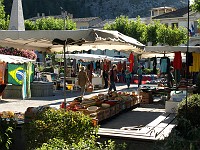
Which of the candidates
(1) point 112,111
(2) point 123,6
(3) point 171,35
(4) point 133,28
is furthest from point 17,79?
(2) point 123,6

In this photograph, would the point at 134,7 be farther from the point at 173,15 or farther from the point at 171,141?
the point at 171,141

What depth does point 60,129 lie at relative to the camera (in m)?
6.34

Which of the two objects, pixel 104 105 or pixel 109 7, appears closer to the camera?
pixel 104 105

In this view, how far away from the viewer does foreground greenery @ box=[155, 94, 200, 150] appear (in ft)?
18.1

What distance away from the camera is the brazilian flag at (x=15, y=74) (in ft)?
57.7

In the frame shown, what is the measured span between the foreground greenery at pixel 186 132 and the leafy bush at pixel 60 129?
131 cm

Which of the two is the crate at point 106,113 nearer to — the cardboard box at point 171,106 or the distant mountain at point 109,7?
the cardboard box at point 171,106

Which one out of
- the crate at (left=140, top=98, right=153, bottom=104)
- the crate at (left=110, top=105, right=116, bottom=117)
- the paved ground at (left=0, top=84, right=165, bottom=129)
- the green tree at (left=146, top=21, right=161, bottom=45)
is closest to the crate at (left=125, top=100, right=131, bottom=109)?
the paved ground at (left=0, top=84, right=165, bottom=129)

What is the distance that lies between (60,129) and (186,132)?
86.6 inches

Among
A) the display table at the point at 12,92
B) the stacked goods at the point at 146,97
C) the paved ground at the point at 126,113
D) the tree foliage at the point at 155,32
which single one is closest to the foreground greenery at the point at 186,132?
the paved ground at the point at 126,113

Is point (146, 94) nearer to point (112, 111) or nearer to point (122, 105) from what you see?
point (122, 105)

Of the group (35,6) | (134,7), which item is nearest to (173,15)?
(35,6)

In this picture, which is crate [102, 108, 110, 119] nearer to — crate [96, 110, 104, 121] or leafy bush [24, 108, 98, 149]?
crate [96, 110, 104, 121]

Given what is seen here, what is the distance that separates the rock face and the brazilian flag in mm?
118543
